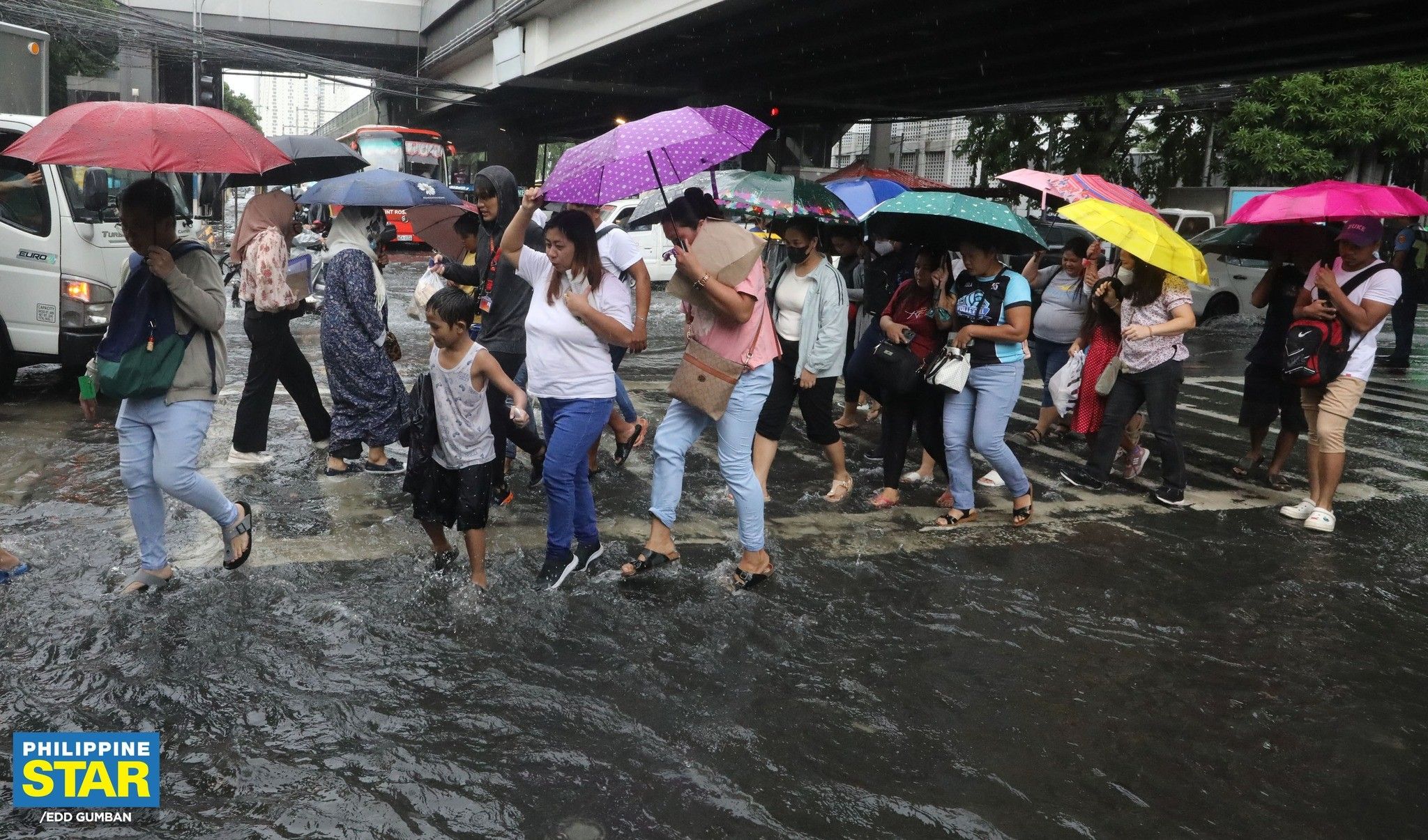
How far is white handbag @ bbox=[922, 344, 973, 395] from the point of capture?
603cm

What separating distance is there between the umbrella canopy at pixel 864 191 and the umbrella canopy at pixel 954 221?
1241 millimetres

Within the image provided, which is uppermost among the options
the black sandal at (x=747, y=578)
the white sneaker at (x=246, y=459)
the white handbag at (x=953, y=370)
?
the white handbag at (x=953, y=370)

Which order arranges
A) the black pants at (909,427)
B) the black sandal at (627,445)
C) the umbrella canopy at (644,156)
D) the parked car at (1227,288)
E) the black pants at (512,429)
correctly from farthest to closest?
the parked car at (1227,288) < the black sandal at (627,445) < the black pants at (909,427) < the black pants at (512,429) < the umbrella canopy at (644,156)

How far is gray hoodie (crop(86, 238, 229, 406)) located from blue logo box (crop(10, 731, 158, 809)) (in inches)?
64.1

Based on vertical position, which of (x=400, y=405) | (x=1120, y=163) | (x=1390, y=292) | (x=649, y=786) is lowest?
(x=649, y=786)

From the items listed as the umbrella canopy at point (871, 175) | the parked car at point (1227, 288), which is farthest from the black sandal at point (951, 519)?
the parked car at point (1227, 288)

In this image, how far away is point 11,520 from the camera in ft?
18.7

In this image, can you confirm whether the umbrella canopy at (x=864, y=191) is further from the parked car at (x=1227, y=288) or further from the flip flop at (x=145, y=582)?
the parked car at (x=1227, y=288)

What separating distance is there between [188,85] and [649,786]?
5100 cm

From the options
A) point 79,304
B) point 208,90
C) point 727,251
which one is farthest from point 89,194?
point 208,90

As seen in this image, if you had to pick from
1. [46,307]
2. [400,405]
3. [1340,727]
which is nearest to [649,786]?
[1340,727]

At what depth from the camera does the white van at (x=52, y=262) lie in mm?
8188

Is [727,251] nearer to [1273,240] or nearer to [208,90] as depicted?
[1273,240]

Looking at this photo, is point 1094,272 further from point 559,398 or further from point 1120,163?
point 1120,163
